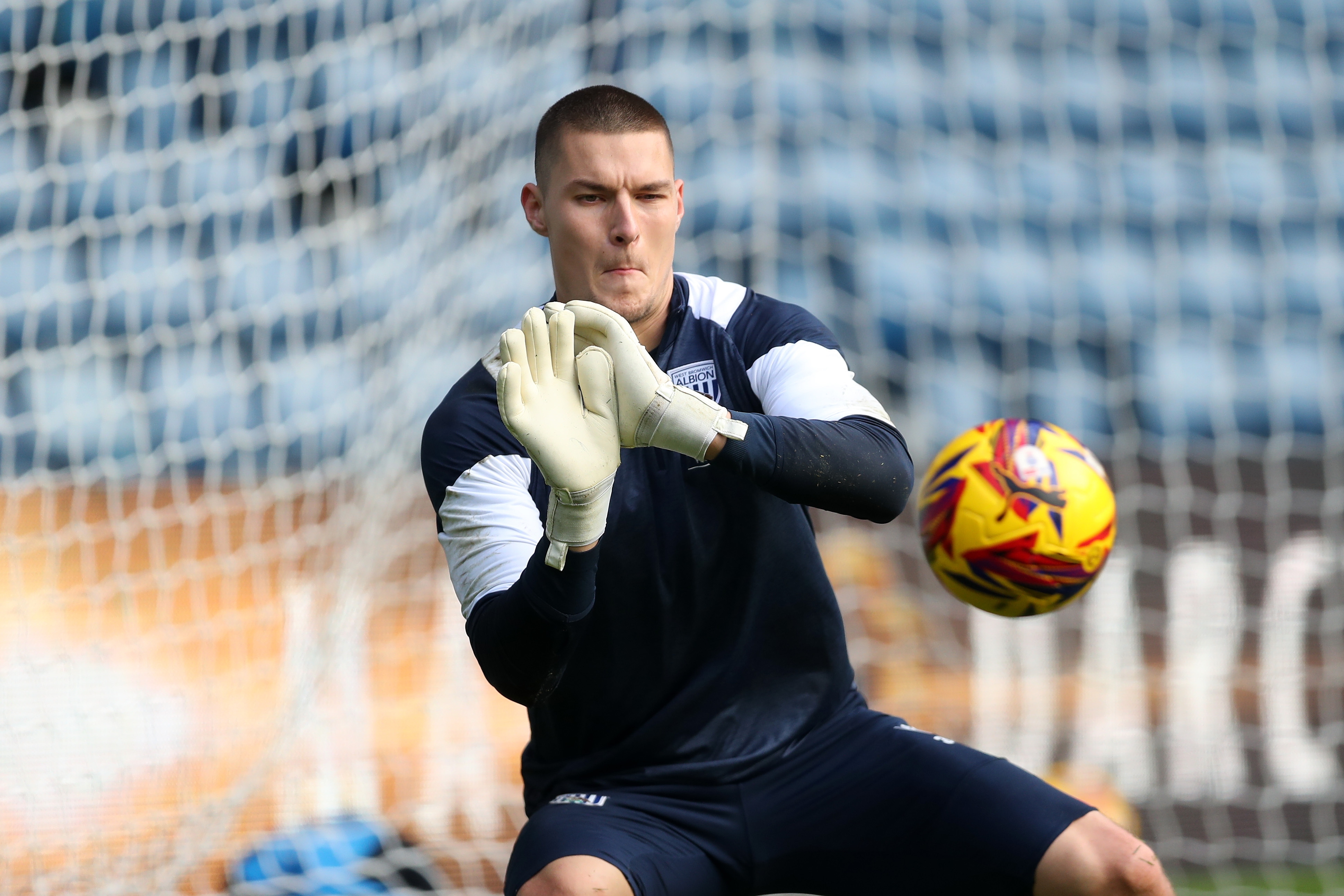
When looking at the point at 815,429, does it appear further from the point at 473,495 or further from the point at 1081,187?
the point at 1081,187

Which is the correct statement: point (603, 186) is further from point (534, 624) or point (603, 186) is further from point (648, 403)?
point (534, 624)

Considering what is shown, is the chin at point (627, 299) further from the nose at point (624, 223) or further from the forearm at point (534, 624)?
the forearm at point (534, 624)

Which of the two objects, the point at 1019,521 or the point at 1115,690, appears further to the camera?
the point at 1115,690

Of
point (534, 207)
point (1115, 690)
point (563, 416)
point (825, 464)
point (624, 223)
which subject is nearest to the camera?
point (563, 416)

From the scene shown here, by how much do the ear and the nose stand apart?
0.22 meters

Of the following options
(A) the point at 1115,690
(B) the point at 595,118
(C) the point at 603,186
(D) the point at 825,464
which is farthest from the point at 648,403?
(A) the point at 1115,690

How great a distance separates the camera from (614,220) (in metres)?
2.49

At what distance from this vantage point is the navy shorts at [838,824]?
7.80 feet

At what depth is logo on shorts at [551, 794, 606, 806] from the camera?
98.0 inches

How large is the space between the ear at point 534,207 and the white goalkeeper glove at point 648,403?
65 centimetres

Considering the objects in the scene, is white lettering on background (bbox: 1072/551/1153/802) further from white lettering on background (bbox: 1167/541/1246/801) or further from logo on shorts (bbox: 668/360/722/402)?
logo on shorts (bbox: 668/360/722/402)

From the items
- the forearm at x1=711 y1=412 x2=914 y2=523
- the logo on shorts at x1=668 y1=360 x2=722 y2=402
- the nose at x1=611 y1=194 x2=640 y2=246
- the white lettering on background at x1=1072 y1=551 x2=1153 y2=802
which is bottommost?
the white lettering on background at x1=1072 y1=551 x2=1153 y2=802

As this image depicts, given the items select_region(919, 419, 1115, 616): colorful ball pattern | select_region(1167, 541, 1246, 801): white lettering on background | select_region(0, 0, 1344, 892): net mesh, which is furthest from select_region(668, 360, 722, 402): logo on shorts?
select_region(1167, 541, 1246, 801): white lettering on background

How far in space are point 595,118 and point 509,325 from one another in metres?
2.95
